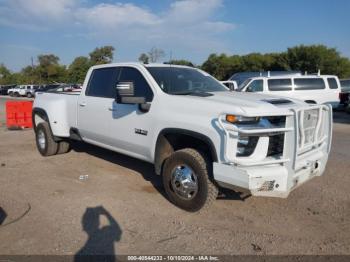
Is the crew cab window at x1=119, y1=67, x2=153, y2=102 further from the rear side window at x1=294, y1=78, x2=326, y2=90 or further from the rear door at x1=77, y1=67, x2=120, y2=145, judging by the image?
the rear side window at x1=294, y1=78, x2=326, y2=90

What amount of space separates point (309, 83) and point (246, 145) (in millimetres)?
14696

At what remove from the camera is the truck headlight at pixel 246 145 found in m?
4.02

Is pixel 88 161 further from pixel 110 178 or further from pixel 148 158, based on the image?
pixel 148 158

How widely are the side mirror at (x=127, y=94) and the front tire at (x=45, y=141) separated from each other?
313 centimetres

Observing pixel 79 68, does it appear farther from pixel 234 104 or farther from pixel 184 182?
pixel 234 104

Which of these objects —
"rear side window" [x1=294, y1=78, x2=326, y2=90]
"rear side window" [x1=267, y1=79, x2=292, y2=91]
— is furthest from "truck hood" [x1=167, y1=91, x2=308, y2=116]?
"rear side window" [x1=294, y1=78, x2=326, y2=90]

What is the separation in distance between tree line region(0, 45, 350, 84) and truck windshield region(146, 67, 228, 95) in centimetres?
4306

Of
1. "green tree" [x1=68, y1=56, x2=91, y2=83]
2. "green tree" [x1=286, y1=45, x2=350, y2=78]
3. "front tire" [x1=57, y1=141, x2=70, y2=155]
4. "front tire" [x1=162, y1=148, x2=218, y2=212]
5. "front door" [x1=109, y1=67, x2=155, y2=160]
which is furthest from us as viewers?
"green tree" [x1=68, y1=56, x2=91, y2=83]

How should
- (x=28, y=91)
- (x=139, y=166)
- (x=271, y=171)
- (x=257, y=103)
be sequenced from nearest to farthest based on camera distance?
(x=271, y=171)
(x=257, y=103)
(x=139, y=166)
(x=28, y=91)

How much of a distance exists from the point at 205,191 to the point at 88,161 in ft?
12.3

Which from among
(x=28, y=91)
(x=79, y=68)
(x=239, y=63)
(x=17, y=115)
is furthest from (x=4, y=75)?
(x=17, y=115)

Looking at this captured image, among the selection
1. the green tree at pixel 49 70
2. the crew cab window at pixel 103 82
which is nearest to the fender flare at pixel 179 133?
the crew cab window at pixel 103 82

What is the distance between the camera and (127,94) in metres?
4.87

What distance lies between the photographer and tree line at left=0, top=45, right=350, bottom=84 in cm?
4678
